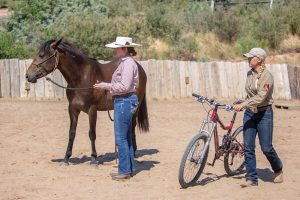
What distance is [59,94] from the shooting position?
17922 mm

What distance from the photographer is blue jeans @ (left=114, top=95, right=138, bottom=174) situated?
26.4 feet

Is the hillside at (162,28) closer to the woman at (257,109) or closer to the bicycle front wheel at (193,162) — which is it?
the bicycle front wheel at (193,162)

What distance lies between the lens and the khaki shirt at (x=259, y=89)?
7391 millimetres

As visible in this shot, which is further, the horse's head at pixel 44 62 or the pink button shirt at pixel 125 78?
the horse's head at pixel 44 62

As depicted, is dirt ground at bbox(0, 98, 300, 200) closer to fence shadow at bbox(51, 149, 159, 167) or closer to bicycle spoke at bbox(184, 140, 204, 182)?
fence shadow at bbox(51, 149, 159, 167)

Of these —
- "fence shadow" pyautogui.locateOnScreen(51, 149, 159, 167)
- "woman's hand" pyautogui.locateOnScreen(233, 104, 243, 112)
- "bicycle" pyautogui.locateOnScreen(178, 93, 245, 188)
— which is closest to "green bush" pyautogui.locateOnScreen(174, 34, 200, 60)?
"fence shadow" pyautogui.locateOnScreen(51, 149, 159, 167)

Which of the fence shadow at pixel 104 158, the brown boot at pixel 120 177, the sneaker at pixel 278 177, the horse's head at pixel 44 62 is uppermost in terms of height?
the horse's head at pixel 44 62

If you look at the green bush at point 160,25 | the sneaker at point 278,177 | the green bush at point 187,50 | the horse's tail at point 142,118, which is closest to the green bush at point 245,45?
Answer: the green bush at point 187,50

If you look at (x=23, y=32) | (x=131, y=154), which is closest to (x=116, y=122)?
(x=131, y=154)

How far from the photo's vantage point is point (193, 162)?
25.2ft

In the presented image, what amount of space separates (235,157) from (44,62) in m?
3.18

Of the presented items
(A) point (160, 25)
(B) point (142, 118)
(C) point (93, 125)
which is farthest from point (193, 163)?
(A) point (160, 25)

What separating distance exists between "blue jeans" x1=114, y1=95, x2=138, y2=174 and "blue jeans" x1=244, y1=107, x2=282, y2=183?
61.7 inches

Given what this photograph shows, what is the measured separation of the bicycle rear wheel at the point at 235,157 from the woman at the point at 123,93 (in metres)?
1.42
